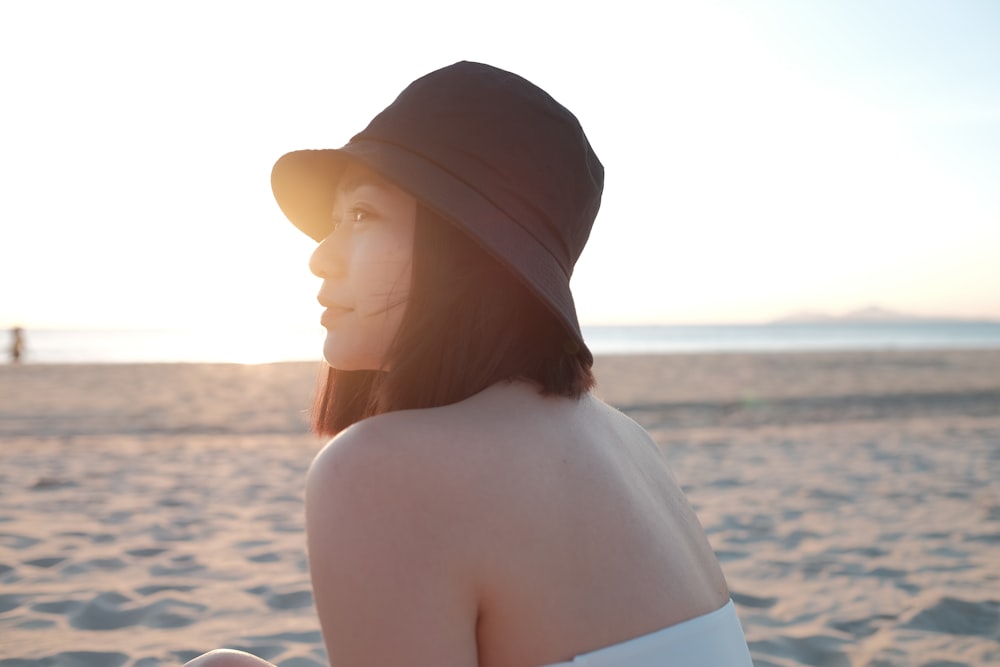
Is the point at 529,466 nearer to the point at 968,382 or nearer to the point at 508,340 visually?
the point at 508,340

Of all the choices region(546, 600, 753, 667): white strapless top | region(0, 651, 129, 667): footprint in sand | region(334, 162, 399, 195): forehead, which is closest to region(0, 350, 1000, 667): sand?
region(0, 651, 129, 667): footprint in sand

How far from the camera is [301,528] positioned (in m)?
4.64

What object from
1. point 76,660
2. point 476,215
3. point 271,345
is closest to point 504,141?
point 476,215

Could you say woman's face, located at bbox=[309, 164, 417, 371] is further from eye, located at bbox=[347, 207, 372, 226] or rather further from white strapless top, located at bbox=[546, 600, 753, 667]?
white strapless top, located at bbox=[546, 600, 753, 667]

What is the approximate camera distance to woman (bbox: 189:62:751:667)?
1.07 m

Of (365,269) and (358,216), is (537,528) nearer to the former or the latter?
(365,269)

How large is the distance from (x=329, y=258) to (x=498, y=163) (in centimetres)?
38

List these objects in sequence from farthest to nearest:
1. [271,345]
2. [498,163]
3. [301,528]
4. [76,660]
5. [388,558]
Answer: [271,345]
[301,528]
[76,660]
[498,163]
[388,558]

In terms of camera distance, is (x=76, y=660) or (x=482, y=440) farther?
(x=76, y=660)

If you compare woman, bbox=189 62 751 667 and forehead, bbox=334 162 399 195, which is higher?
forehead, bbox=334 162 399 195

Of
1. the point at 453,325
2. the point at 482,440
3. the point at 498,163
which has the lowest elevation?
the point at 482,440

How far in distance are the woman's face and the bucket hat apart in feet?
0.29

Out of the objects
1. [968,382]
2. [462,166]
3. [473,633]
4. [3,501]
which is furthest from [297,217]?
[968,382]

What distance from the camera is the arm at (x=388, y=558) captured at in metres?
1.06
